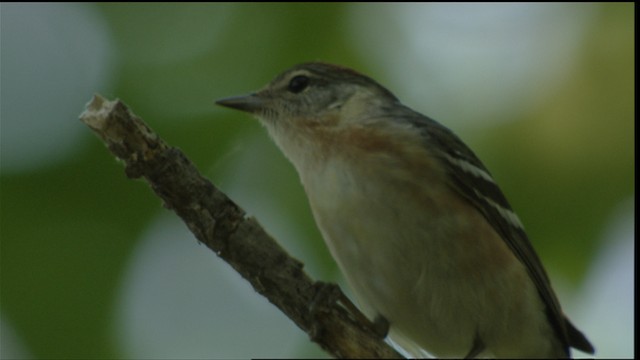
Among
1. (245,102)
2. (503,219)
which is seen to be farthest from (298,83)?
(503,219)

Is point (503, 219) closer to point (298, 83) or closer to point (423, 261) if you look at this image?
point (423, 261)

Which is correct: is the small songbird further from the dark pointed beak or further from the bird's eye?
the bird's eye

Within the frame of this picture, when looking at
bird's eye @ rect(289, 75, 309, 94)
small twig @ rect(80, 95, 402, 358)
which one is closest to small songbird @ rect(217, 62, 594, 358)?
bird's eye @ rect(289, 75, 309, 94)

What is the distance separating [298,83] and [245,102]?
0.40 metres

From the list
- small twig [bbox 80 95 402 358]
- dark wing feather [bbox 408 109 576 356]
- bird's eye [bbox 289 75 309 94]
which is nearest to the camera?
small twig [bbox 80 95 402 358]

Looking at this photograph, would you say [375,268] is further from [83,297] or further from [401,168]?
[83,297]

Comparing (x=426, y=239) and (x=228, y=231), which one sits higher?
(x=228, y=231)

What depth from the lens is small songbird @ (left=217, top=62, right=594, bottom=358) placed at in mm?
5637

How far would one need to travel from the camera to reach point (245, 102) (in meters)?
6.36

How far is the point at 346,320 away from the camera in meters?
5.20

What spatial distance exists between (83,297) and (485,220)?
203 centimetres

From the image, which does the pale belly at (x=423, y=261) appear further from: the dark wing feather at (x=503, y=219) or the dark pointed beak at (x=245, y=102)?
the dark pointed beak at (x=245, y=102)

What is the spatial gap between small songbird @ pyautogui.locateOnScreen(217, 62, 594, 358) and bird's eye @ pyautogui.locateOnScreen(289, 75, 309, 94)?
0.35 meters

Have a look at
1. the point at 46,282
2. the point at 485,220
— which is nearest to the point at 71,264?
the point at 46,282
